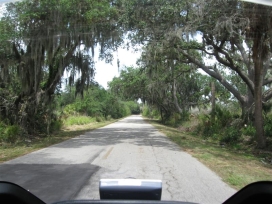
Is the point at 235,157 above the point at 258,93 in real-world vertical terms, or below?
below

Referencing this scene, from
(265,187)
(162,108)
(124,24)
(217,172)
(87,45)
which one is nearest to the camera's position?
(265,187)

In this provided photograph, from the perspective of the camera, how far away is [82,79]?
20.3 m

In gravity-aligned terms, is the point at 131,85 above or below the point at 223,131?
above

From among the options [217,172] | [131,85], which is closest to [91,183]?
[217,172]

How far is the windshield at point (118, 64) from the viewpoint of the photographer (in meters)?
7.10

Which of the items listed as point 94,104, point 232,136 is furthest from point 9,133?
point 94,104

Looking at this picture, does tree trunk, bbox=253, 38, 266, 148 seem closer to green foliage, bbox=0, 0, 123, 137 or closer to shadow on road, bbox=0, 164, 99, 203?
green foliage, bbox=0, 0, 123, 137

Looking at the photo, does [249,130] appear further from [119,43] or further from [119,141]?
[119,43]

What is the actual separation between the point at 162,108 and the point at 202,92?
657 centimetres

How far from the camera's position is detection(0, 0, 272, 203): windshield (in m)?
7.10

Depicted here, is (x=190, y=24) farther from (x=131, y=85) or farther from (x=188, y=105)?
(x=188, y=105)

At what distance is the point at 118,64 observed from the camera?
61.7 ft

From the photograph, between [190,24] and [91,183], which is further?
[190,24]

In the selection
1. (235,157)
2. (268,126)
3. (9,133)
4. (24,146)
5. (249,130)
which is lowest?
(24,146)
